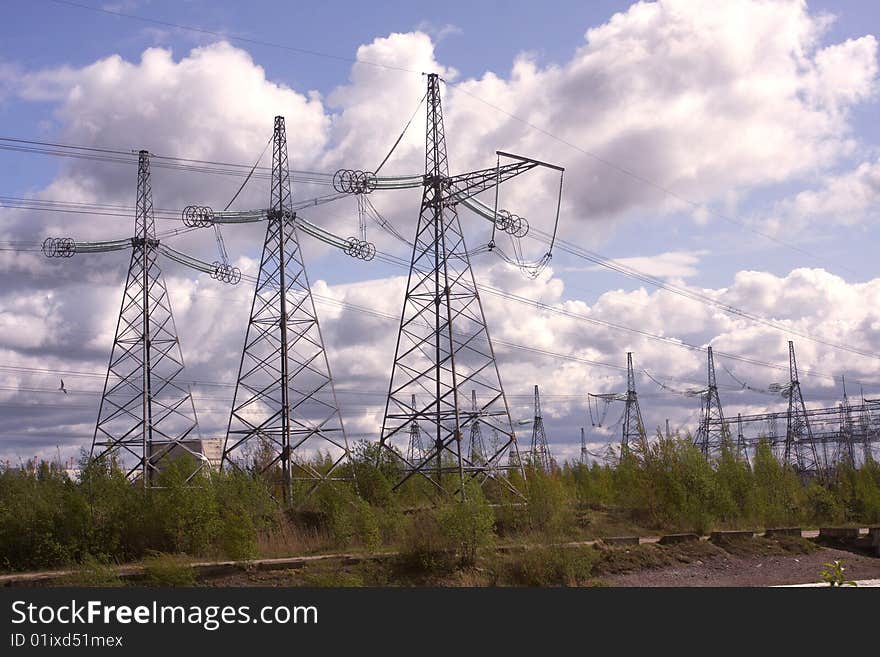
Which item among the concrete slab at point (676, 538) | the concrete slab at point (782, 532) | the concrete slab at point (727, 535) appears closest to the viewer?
the concrete slab at point (676, 538)

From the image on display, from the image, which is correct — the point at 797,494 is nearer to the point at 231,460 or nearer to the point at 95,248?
the point at 231,460

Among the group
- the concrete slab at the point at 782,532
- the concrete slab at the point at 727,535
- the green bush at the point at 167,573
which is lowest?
the concrete slab at the point at 782,532

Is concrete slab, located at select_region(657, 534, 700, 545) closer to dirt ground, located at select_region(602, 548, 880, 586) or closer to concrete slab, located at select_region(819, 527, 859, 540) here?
dirt ground, located at select_region(602, 548, 880, 586)

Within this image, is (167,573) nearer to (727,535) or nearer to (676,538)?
(676,538)

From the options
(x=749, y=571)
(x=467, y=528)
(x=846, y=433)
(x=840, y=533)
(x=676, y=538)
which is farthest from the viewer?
(x=846, y=433)

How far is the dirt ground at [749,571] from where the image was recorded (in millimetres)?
34688

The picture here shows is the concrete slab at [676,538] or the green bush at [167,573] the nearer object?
the green bush at [167,573]

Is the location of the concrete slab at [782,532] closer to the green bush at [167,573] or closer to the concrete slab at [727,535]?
the concrete slab at [727,535]

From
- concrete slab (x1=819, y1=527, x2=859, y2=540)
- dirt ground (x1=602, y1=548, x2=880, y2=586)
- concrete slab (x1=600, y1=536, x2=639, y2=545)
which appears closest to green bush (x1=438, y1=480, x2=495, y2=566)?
dirt ground (x1=602, y1=548, x2=880, y2=586)

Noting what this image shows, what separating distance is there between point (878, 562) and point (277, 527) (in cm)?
2675

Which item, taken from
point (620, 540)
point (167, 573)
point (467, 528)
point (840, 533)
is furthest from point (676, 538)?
point (167, 573)

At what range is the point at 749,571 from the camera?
3841 cm

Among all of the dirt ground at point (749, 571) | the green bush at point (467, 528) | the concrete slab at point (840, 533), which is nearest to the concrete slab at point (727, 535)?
the dirt ground at point (749, 571)

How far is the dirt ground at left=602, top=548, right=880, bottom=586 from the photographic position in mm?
34688
